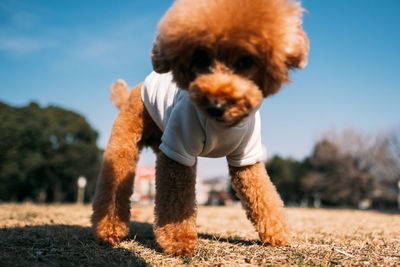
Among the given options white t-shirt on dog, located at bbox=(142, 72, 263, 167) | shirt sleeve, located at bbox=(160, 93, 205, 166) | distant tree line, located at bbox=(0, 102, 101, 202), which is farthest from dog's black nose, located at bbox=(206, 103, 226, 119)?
distant tree line, located at bbox=(0, 102, 101, 202)

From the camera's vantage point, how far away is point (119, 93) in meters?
3.68

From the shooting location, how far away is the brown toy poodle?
5.78ft

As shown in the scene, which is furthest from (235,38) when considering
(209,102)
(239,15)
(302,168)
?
(302,168)

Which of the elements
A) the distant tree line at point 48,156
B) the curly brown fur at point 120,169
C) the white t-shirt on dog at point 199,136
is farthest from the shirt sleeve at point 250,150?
the distant tree line at point 48,156

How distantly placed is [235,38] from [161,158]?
113 cm

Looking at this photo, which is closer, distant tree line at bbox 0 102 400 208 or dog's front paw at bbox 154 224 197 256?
dog's front paw at bbox 154 224 197 256

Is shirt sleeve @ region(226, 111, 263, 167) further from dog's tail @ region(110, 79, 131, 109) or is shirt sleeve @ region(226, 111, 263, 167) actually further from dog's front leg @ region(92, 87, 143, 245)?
dog's tail @ region(110, 79, 131, 109)

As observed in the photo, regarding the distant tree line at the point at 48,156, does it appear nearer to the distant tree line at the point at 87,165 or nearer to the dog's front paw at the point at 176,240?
the distant tree line at the point at 87,165

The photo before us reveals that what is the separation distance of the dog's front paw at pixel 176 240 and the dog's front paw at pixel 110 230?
2.03 ft

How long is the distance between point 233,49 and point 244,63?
13 cm

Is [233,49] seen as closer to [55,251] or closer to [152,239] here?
[55,251]

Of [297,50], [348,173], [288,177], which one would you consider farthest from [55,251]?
[288,177]

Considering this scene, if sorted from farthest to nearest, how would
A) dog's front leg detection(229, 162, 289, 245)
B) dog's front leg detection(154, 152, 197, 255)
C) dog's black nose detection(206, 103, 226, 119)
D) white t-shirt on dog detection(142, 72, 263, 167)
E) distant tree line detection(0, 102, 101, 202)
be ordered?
distant tree line detection(0, 102, 101, 202)
dog's front leg detection(229, 162, 289, 245)
dog's front leg detection(154, 152, 197, 255)
white t-shirt on dog detection(142, 72, 263, 167)
dog's black nose detection(206, 103, 226, 119)

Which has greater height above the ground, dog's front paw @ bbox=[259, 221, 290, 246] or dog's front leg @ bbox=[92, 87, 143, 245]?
dog's front leg @ bbox=[92, 87, 143, 245]
